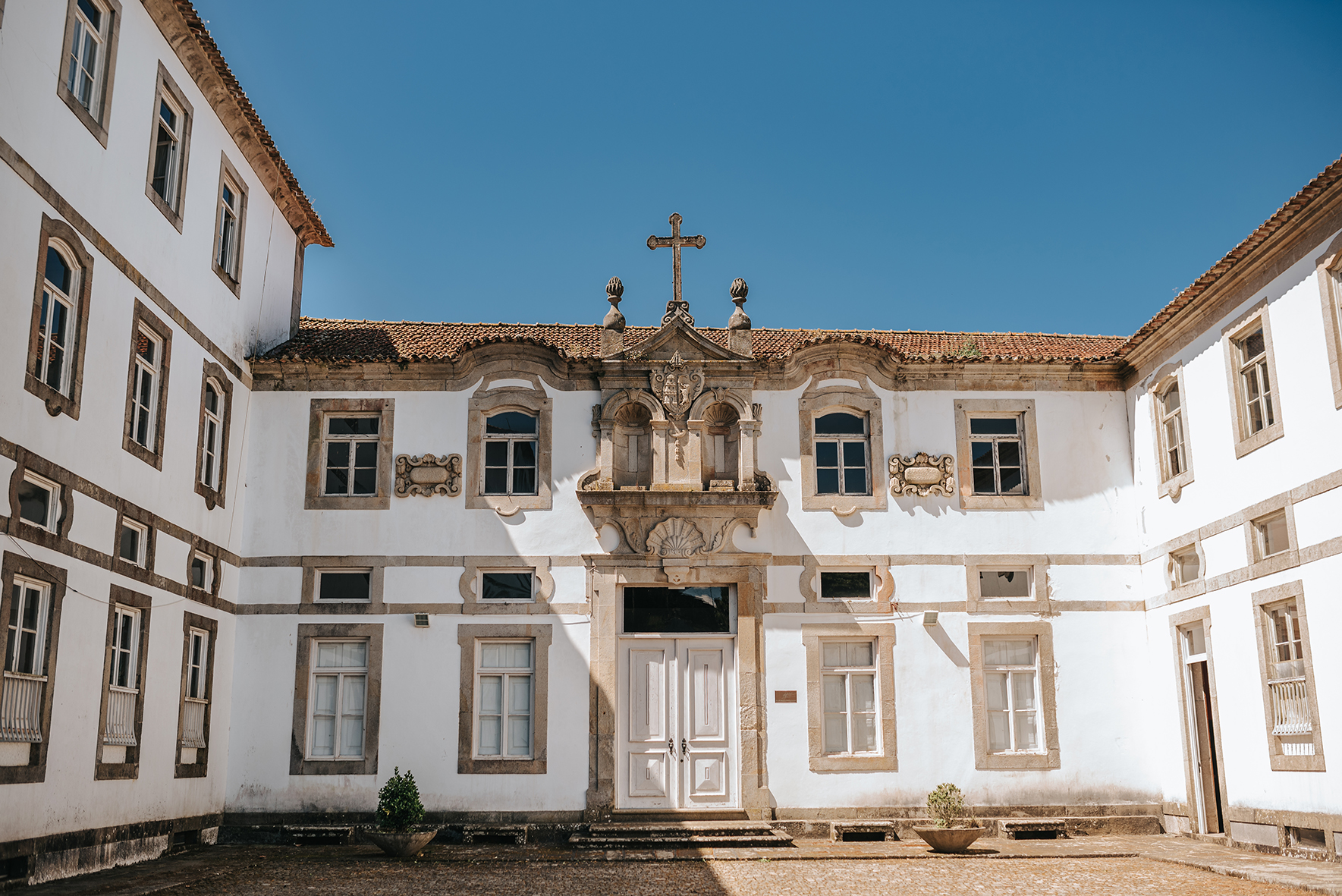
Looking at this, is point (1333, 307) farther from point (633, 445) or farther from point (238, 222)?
point (238, 222)

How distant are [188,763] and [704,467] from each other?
6.87 m

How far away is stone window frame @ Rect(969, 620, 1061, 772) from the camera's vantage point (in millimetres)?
14688

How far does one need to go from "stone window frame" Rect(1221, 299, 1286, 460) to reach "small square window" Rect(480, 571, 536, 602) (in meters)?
8.22

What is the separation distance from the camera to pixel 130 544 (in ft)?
39.7

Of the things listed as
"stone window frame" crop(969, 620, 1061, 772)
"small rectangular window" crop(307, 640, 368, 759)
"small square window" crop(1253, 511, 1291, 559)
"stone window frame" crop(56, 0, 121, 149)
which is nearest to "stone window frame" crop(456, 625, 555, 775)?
"small rectangular window" crop(307, 640, 368, 759)

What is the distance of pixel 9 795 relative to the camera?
9750 millimetres

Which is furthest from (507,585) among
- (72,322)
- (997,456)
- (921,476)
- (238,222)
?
(997,456)

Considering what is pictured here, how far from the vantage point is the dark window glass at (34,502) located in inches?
397

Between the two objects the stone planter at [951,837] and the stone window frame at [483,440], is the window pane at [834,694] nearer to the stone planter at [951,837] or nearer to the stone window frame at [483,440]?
the stone planter at [951,837]

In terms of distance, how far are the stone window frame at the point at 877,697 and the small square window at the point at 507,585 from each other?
344 centimetres

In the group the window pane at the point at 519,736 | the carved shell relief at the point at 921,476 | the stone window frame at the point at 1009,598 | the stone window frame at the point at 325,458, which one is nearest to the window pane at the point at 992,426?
the carved shell relief at the point at 921,476

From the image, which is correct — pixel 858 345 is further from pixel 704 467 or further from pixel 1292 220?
pixel 1292 220

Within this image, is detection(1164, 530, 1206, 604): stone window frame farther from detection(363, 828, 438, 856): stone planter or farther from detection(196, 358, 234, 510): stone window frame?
detection(196, 358, 234, 510): stone window frame

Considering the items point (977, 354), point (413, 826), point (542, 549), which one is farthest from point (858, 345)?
point (413, 826)
